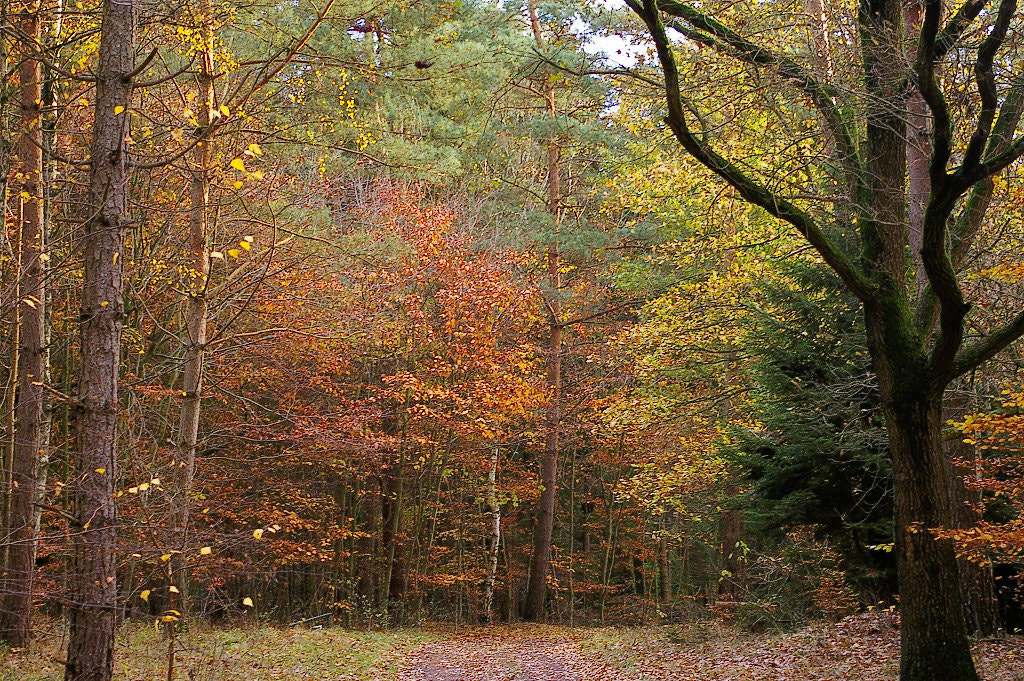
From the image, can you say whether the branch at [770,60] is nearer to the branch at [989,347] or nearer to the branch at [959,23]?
the branch at [959,23]

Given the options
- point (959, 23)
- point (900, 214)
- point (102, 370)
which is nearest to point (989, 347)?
point (900, 214)

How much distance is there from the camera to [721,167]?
7203 mm

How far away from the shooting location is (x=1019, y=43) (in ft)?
21.2

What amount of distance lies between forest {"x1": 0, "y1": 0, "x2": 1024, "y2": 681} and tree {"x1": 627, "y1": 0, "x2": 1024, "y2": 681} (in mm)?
35

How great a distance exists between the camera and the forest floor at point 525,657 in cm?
901

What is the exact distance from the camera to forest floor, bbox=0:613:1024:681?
9.01m

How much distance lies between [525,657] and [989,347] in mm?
10216

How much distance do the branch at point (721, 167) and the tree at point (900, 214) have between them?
0.4 inches

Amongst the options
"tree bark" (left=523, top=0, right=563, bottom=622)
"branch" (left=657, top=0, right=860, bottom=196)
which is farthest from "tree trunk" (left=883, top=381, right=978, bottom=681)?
"tree bark" (left=523, top=0, right=563, bottom=622)

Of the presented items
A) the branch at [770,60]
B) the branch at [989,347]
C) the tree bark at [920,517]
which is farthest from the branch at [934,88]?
the tree bark at [920,517]

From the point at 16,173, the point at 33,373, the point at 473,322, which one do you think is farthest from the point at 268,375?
the point at 16,173

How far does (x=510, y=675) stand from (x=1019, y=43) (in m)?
9.78

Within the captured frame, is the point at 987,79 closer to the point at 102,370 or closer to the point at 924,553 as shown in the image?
the point at 924,553

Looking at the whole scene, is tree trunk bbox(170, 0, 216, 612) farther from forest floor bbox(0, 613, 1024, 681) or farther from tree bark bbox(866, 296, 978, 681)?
tree bark bbox(866, 296, 978, 681)
